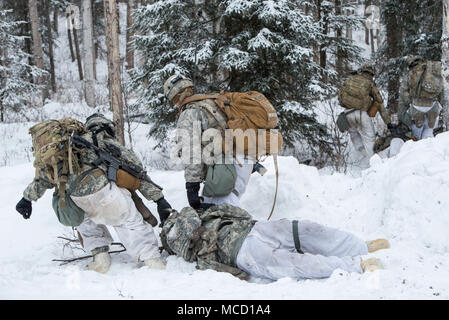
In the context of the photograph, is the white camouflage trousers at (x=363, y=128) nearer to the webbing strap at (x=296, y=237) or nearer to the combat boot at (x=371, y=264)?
the webbing strap at (x=296, y=237)

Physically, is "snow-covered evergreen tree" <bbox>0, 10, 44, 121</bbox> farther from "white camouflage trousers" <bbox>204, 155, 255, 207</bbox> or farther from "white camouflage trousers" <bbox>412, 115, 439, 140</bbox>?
"white camouflage trousers" <bbox>412, 115, 439, 140</bbox>

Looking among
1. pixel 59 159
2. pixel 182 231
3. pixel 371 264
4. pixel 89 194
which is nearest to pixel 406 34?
pixel 371 264

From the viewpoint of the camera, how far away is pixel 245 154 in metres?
4.44

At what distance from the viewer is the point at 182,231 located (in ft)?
11.9

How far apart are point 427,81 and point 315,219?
3.83m

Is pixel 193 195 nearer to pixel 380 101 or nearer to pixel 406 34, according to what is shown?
pixel 380 101

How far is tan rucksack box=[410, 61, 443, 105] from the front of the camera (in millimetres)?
6602

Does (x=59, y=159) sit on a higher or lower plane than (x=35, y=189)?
higher

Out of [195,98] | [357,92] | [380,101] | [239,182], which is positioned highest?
[357,92]

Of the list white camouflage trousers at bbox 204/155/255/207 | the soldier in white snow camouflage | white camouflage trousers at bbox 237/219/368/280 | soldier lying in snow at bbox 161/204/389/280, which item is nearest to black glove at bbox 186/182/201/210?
the soldier in white snow camouflage

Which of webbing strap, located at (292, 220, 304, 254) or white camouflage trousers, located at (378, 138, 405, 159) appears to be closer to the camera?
webbing strap, located at (292, 220, 304, 254)

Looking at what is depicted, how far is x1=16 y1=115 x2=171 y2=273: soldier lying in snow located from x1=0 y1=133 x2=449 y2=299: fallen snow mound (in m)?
0.26

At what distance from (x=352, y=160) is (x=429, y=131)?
71.4 inches

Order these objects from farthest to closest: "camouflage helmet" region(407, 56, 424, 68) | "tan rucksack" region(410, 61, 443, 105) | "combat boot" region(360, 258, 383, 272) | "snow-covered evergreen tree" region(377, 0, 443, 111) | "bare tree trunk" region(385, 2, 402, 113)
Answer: "bare tree trunk" region(385, 2, 402, 113)
"snow-covered evergreen tree" region(377, 0, 443, 111)
"camouflage helmet" region(407, 56, 424, 68)
"tan rucksack" region(410, 61, 443, 105)
"combat boot" region(360, 258, 383, 272)
